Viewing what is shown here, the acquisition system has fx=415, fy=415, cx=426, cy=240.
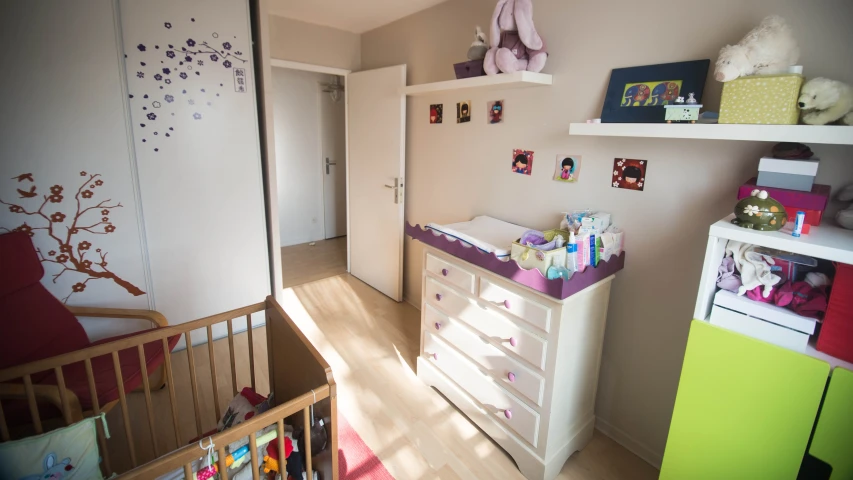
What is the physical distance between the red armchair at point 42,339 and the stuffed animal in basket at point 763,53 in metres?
2.37

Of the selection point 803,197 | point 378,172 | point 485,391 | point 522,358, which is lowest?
point 485,391

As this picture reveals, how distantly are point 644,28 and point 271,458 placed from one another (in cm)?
214

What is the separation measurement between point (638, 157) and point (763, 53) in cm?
56

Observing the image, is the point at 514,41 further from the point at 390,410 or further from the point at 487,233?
the point at 390,410

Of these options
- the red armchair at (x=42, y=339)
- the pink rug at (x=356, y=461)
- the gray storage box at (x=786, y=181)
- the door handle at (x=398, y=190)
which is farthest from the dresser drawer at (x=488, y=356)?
the red armchair at (x=42, y=339)

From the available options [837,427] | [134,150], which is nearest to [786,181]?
[837,427]

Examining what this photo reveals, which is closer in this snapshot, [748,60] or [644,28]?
[748,60]

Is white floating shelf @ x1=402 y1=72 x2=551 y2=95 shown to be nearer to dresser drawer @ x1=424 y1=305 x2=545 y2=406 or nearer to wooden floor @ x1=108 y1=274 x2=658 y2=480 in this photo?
dresser drawer @ x1=424 y1=305 x2=545 y2=406

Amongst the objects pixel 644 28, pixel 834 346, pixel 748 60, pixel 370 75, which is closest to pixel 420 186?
pixel 370 75

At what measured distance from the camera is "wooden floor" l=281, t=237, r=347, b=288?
4012mm

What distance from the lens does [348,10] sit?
293cm

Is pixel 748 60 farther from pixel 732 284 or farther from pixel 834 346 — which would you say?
pixel 834 346

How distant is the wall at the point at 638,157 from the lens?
1471mm

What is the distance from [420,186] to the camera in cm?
319
